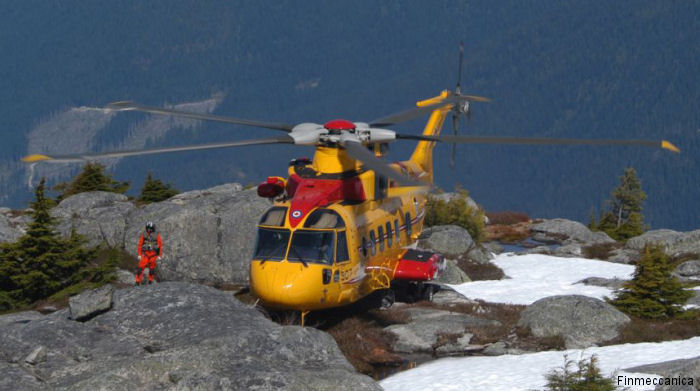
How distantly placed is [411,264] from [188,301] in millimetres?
8049

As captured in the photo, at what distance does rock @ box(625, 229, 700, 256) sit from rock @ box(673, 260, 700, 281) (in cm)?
319

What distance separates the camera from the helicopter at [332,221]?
738 inches

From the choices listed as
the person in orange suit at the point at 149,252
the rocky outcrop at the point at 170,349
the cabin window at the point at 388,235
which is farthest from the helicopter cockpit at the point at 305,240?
the person in orange suit at the point at 149,252

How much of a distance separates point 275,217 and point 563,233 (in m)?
34.4

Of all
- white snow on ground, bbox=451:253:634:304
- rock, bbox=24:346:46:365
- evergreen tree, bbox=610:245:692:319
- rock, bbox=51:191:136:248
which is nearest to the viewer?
rock, bbox=24:346:46:365

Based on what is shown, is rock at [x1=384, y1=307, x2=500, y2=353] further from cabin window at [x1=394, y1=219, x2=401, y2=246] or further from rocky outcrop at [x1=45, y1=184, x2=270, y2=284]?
rocky outcrop at [x1=45, y1=184, x2=270, y2=284]

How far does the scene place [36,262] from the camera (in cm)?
2230

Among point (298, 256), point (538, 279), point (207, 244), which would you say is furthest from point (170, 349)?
point (538, 279)

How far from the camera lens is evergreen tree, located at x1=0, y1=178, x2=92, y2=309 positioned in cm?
2200

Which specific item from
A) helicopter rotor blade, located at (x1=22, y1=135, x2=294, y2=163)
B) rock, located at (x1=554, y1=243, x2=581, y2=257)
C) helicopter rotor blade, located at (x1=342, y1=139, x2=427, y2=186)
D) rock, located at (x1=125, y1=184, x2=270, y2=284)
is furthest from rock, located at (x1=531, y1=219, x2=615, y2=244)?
helicopter rotor blade, located at (x1=342, y1=139, x2=427, y2=186)

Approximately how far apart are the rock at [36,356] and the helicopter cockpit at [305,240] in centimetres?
609

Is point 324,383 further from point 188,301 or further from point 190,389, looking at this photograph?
point 188,301

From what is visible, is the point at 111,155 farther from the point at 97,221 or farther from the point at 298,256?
the point at 97,221

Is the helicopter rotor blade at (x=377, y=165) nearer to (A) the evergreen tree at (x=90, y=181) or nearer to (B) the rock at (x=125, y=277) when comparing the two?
(B) the rock at (x=125, y=277)
